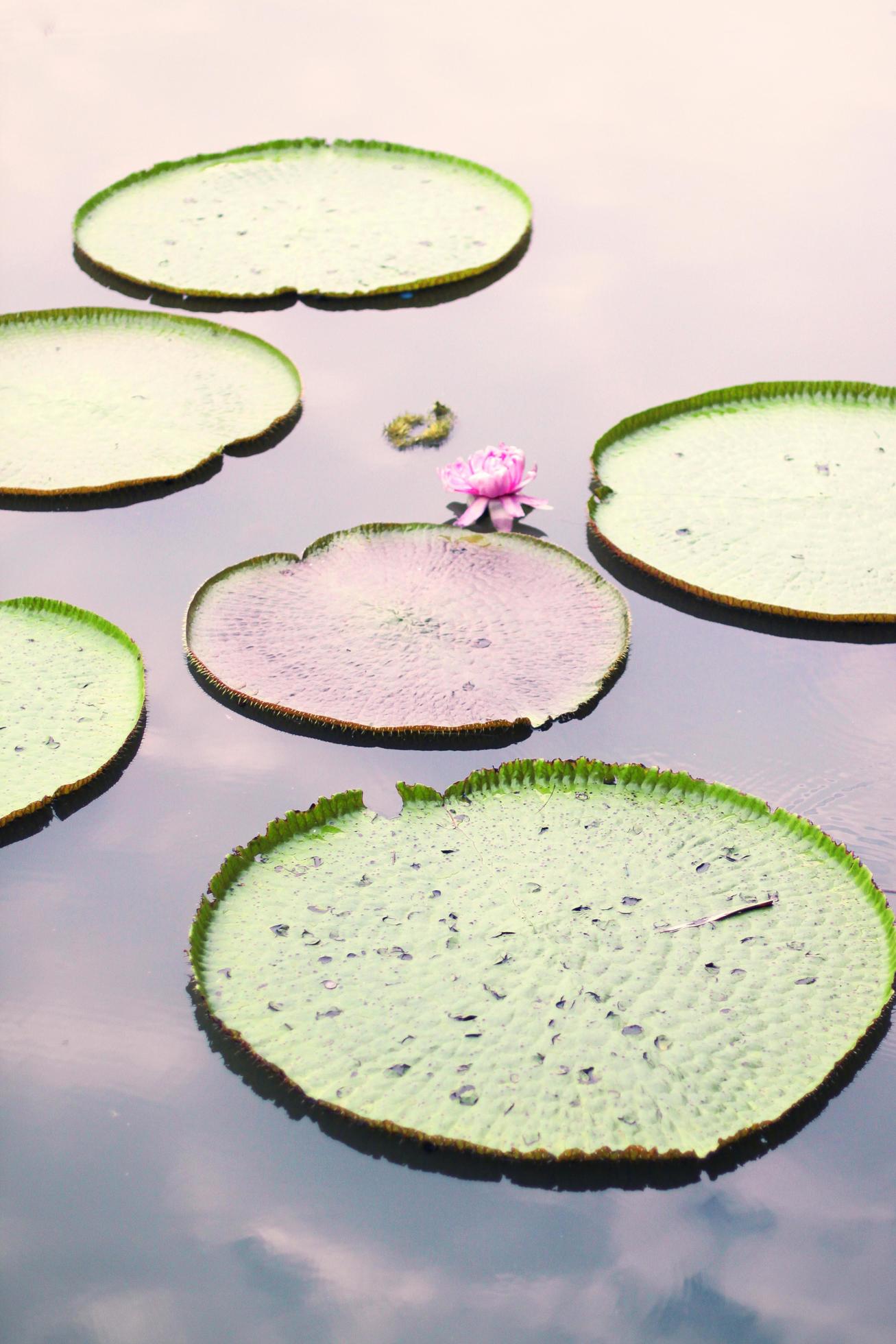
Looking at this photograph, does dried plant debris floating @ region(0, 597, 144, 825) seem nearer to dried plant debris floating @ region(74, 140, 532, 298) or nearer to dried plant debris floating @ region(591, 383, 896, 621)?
dried plant debris floating @ region(591, 383, 896, 621)

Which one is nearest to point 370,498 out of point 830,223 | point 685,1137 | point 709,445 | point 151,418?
point 151,418

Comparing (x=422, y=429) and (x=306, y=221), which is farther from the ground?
(x=306, y=221)

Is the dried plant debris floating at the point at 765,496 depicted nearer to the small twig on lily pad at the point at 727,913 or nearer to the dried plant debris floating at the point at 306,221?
the small twig on lily pad at the point at 727,913

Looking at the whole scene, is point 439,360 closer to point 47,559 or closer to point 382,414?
point 382,414

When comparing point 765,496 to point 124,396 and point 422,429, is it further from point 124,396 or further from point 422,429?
point 124,396

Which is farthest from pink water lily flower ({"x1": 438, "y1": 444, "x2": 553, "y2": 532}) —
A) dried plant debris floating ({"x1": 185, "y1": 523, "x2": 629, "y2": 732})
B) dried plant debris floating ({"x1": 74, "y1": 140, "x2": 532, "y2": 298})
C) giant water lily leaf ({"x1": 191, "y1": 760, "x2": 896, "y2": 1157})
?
dried plant debris floating ({"x1": 74, "y1": 140, "x2": 532, "y2": 298})

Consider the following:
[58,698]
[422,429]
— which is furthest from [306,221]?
[58,698]
